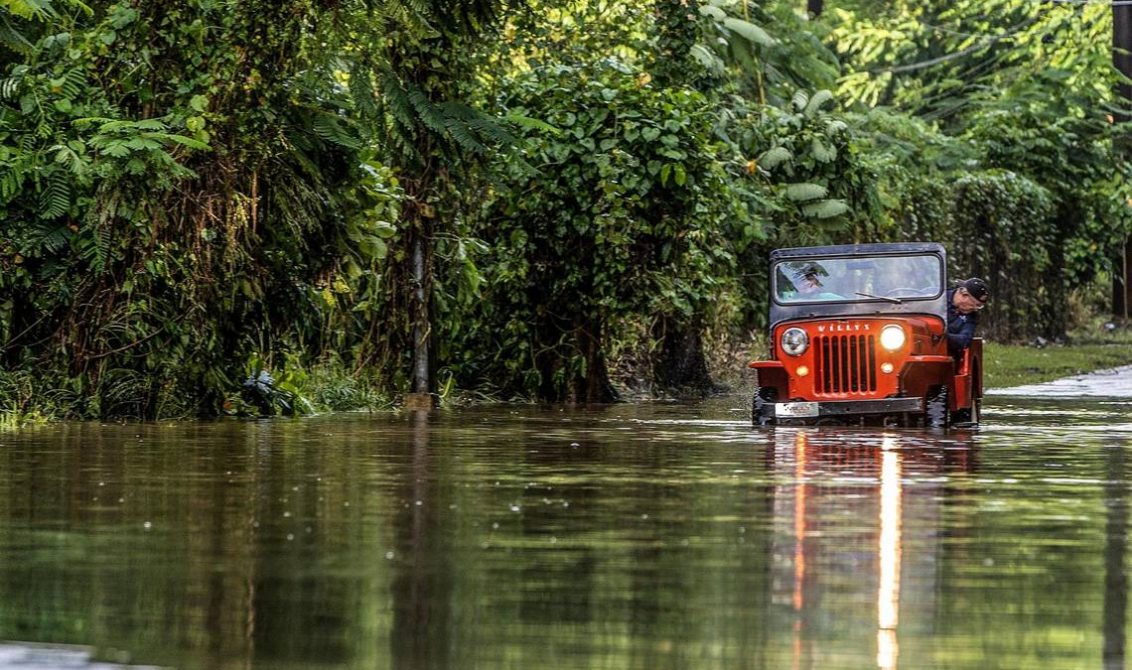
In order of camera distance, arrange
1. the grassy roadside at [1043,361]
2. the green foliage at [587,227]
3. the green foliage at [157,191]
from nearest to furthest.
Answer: the green foliage at [157,191] → the green foliage at [587,227] → the grassy roadside at [1043,361]

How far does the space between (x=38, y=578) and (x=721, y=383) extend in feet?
68.4

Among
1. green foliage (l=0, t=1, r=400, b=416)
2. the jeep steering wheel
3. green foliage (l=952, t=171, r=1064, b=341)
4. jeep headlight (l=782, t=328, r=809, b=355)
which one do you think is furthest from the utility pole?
green foliage (l=0, t=1, r=400, b=416)

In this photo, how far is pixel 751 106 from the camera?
3450 centimetres

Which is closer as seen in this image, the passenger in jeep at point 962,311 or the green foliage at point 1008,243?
the passenger in jeep at point 962,311

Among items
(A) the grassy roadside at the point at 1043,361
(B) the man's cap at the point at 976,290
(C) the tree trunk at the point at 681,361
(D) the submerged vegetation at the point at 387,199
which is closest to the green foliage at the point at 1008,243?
(A) the grassy roadside at the point at 1043,361

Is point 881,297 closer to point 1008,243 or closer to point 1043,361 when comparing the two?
point 1043,361

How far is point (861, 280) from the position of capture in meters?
23.0

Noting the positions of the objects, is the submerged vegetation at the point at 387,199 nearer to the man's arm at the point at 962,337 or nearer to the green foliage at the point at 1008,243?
the man's arm at the point at 962,337

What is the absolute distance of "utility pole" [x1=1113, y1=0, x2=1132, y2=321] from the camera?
51906mm

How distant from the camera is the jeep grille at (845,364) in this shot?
21812mm

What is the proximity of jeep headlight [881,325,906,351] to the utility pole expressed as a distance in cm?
3090

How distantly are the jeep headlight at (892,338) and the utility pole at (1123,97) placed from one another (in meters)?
30.9

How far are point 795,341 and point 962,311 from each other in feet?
5.38

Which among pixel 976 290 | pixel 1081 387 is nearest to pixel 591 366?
pixel 976 290
